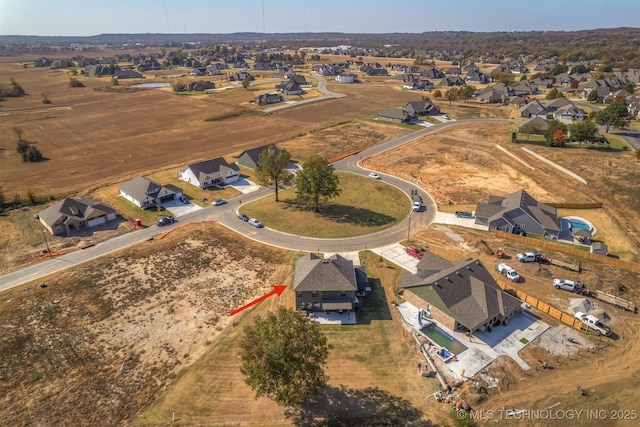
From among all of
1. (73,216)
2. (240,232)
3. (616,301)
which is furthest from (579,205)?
(73,216)

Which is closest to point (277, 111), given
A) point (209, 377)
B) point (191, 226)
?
point (191, 226)

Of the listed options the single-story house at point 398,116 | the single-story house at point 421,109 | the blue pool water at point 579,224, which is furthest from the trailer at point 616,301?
the single-story house at point 421,109

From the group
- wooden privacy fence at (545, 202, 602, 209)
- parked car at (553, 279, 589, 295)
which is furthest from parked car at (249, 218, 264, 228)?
wooden privacy fence at (545, 202, 602, 209)

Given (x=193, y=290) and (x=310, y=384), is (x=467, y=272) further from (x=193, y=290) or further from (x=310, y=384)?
(x=193, y=290)

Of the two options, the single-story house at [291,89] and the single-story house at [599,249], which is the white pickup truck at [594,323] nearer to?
the single-story house at [599,249]

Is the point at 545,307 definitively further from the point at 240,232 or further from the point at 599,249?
the point at 240,232

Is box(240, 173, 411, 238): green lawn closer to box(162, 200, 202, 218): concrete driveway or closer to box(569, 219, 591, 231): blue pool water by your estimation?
box(162, 200, 202, 218): concrete driveway

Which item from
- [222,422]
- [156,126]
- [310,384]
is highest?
[156,126]
